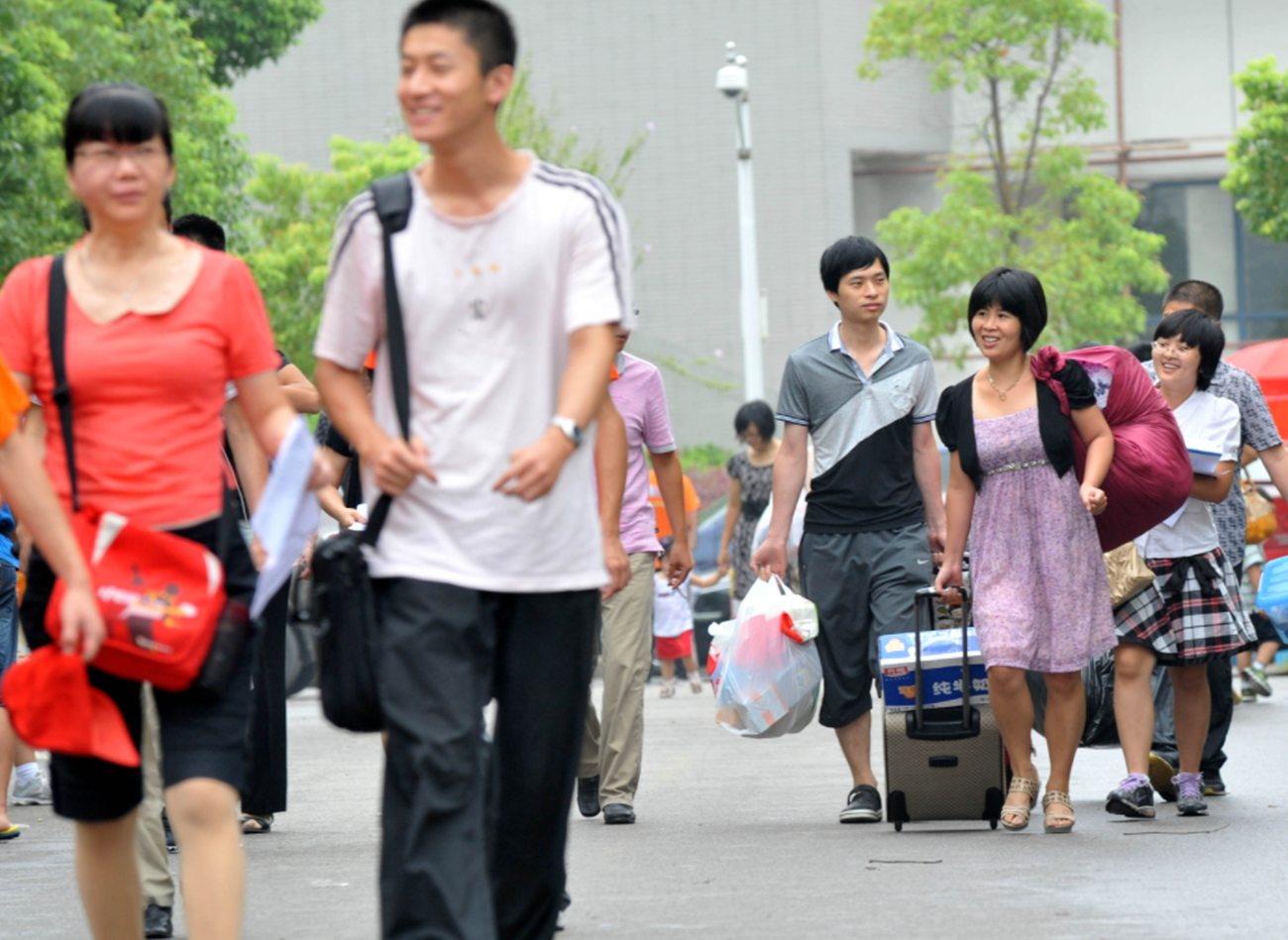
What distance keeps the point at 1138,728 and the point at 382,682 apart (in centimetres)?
434

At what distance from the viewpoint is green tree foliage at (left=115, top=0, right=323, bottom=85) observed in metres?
29.8

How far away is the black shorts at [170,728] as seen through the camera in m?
4.09

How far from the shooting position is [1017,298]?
284 inches

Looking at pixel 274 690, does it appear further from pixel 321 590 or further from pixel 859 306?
pixel 321 590

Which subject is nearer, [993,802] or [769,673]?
[993,802]

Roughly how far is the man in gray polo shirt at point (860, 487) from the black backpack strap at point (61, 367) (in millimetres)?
4274

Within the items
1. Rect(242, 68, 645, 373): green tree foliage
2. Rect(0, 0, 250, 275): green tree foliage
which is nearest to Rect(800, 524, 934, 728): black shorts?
Rect(0, 0, 250, 275): green tree foliage

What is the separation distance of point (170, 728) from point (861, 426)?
431cm

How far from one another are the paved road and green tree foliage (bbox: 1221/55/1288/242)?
1583 cm

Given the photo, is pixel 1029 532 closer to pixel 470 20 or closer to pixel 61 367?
pixel 470 20

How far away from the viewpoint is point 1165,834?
721cm

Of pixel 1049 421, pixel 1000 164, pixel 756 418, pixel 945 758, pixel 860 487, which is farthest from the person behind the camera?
pixel 1000 164

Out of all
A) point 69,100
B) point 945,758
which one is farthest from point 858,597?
point 69,100

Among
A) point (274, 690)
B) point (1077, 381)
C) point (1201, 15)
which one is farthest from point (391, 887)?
point (1201, 15)
